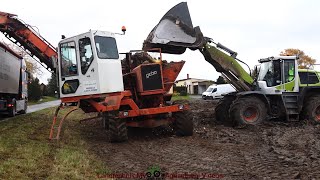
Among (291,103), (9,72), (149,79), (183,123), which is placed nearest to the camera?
(149,79)

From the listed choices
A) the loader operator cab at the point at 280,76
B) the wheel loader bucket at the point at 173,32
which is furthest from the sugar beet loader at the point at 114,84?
the loader operator cab at the point at 280,76

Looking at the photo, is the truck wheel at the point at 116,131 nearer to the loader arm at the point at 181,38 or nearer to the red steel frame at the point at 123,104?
the red steel frame at the point at 123,104

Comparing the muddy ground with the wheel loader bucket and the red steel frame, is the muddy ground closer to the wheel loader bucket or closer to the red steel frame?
the red steel frame

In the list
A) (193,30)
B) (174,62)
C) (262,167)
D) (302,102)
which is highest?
(193,30)

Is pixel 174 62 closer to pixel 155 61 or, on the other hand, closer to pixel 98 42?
pixel 155 61

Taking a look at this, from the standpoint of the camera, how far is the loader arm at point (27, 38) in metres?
16.9

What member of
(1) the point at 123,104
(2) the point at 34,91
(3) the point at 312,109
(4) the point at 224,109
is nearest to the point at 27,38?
(1) the point at 123,104

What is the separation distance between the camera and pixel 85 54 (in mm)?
12148

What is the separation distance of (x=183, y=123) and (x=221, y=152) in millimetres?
2894

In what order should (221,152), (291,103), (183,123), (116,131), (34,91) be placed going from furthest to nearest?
(34,91) < (291,103) < (183,123) < (116,131) < (221,152)

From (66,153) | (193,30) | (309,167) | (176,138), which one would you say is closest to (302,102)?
(193,30)

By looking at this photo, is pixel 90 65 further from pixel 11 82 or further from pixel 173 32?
pixel 11 82

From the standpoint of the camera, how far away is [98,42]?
12.1 metres

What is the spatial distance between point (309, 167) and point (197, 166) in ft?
7.06
